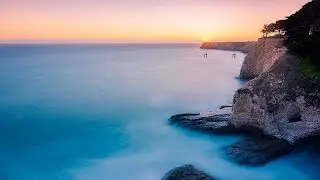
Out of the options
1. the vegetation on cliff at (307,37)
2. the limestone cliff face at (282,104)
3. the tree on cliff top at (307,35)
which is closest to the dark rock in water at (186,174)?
the limestone cliff face at (282,104)

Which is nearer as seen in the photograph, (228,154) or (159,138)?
(228,154)

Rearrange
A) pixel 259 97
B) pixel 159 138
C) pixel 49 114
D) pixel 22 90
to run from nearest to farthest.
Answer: pixel 259 97 < pixel 159 138 < pixel 49 114 < pixel 22 90

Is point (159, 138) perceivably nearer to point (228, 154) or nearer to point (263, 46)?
point (228, 154)

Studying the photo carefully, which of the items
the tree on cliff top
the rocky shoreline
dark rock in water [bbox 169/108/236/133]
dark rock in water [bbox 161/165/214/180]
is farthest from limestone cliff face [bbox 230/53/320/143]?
dark rock in water [bbox 161/165/214/180]

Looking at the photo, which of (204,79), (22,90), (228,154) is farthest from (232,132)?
(204,79)

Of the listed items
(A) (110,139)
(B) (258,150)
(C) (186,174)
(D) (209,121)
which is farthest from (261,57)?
(C) (186,174)

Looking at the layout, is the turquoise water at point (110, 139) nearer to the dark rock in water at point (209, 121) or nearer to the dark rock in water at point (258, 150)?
the dark rock in water at point (258, 150)
